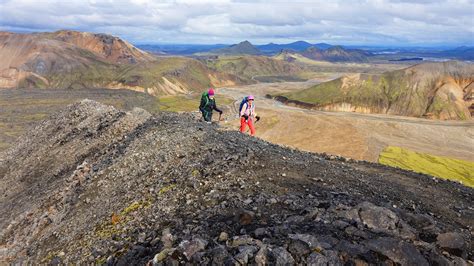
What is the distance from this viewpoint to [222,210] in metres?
14.1

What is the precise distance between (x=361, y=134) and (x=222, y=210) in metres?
85.8

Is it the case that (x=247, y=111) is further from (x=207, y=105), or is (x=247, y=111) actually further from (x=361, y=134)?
(x=361, y=134)

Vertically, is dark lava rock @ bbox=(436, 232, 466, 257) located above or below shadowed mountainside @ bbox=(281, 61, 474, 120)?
above

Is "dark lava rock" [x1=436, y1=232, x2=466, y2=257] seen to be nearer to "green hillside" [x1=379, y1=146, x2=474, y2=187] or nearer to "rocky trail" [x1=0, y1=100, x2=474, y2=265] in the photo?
"rocky trail" [x1=0, y1=100, x2=474, y2=265]

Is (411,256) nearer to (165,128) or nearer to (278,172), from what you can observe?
(278,172)

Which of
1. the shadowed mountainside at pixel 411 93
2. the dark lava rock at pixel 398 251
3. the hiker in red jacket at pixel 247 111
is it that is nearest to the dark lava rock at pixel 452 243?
the dark lava rock at pixel 398 251

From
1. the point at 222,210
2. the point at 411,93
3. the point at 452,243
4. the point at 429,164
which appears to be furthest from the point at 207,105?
the point at 411,93

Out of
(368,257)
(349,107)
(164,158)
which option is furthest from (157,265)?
(349,107)

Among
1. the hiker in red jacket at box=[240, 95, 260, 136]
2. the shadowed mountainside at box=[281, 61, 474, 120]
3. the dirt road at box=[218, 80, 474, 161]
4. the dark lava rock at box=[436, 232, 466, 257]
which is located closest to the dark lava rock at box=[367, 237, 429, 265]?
the dark lava rock at box=[436, 232, 466, 257]

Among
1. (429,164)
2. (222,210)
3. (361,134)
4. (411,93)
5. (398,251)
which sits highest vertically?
(398,251)

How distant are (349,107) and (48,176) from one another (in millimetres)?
129441

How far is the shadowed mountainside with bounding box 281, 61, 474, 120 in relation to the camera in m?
132

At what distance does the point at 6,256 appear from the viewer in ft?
61.0

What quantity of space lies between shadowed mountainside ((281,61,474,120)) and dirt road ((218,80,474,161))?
1264 cm
